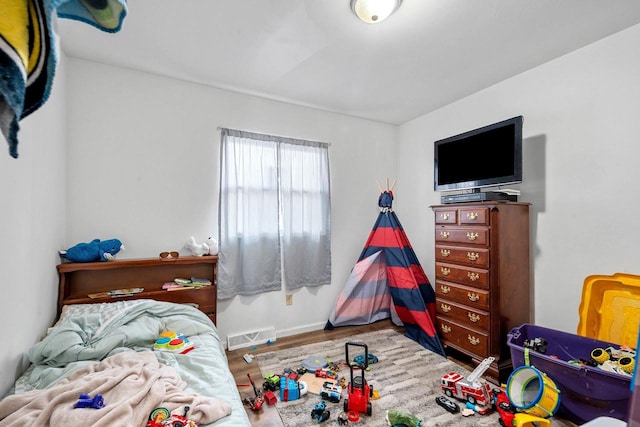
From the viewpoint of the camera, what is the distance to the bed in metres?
1.00

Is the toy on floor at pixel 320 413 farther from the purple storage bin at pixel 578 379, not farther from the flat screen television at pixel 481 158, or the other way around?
the flat screen television at pixel 481 158

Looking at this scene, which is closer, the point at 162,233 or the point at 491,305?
the point at 491,305

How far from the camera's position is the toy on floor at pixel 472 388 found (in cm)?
184

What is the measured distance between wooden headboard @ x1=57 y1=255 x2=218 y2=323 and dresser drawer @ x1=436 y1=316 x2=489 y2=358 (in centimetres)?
207

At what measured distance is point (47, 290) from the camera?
1.81 m

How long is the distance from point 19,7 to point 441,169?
9.56 feet

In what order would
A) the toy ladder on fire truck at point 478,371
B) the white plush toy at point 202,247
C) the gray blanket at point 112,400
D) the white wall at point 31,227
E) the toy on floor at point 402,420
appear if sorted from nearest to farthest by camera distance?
the gray blanket at point 112,400 → the white wall at point 31,227 → the toy on floor at point 402,420 → the toy ladder on fire truck at point 478,371 → the white plush toy at point 202,247

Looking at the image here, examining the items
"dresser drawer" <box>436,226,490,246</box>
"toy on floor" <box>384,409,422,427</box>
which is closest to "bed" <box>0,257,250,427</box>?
"toy on floor" <box>384,409,422,427</box>

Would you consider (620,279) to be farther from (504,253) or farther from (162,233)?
(162,233)

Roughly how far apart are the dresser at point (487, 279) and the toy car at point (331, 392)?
3.88ft

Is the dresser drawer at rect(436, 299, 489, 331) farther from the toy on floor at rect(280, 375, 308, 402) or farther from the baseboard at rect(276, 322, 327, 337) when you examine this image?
the toy on floor at rect(280, 375, 308, 402)

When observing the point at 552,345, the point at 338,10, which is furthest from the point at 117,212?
the point at 552,345

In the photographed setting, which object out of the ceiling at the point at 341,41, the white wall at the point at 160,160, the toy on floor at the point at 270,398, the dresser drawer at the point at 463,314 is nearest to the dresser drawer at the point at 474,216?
the dresser drawer at the point at 463,314

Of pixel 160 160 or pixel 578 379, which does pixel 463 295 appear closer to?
pixel 578 379
